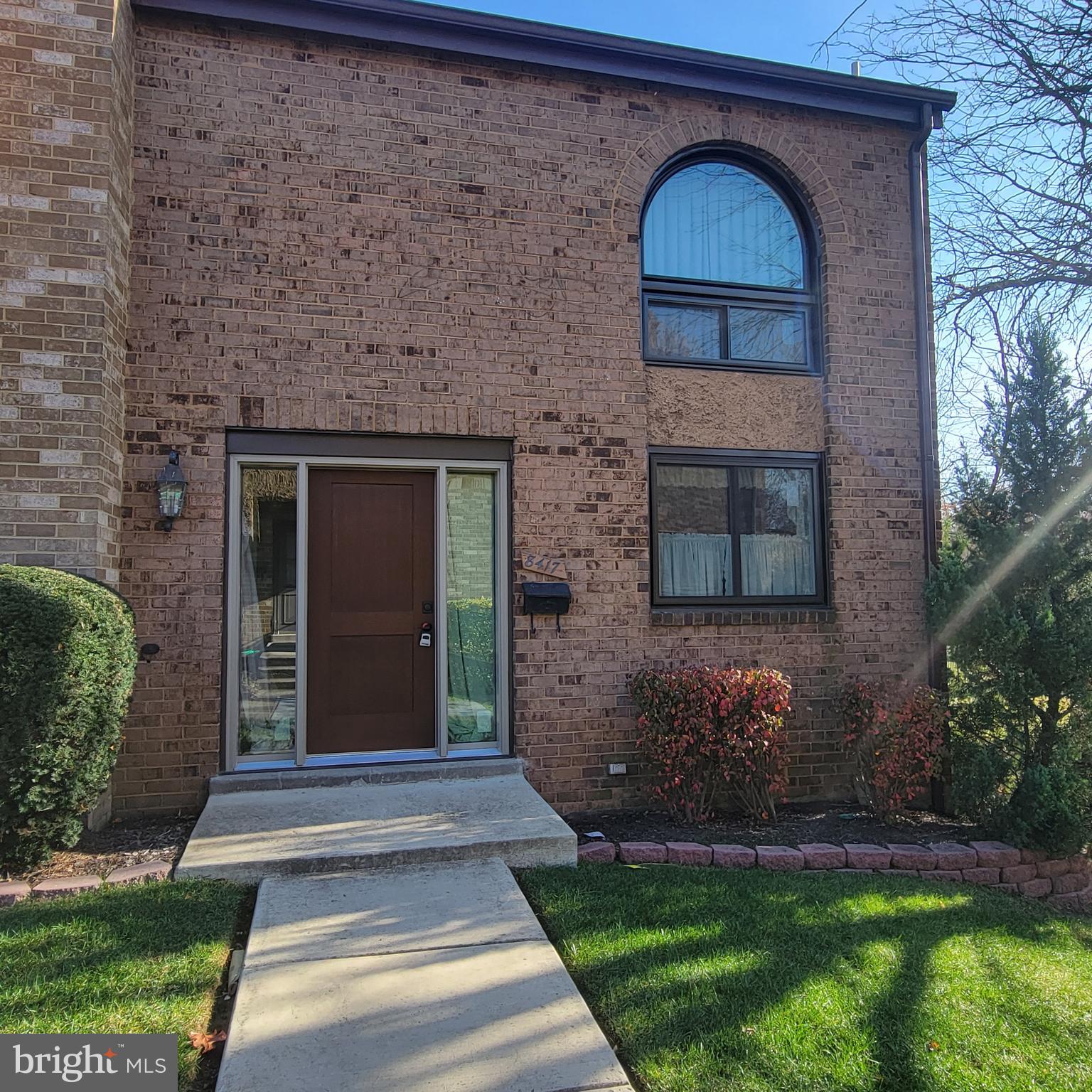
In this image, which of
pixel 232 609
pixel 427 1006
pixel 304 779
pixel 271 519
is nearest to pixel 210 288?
pixel 271 519

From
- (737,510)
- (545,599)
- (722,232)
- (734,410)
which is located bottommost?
(545,599)

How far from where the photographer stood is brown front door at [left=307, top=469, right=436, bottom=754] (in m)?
5.86

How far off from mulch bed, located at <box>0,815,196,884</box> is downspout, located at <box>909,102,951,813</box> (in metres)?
5.74

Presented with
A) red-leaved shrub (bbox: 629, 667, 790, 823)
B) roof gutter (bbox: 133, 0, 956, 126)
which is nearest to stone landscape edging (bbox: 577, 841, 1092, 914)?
red-leaved shrub (bbox: 629, 667, 790, 823)

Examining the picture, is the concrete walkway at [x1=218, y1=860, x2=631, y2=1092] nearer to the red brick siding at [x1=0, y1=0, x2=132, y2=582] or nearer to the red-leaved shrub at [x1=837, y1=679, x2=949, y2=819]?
the red brick siding at [x1=0, y1=0, x2=132, y2=582]

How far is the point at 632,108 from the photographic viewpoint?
21.3 ft

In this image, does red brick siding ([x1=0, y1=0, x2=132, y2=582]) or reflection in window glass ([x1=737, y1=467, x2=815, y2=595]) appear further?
reflection in window glass ([x1=737, y1=467, x2=815, y2=595])

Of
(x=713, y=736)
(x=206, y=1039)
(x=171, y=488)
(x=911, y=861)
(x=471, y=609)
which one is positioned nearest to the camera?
(x=206, y=1039)

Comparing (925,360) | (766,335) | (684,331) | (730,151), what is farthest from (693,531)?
(730,151)

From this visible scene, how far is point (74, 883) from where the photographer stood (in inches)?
159

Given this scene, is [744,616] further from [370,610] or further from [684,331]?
[370,610]

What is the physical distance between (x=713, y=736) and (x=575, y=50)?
17.1 ft

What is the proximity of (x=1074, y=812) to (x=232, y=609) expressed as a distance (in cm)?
578

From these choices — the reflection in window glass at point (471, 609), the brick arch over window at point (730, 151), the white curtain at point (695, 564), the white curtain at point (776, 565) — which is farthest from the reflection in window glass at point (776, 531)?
the reflection in window glass at point (471, 609)
